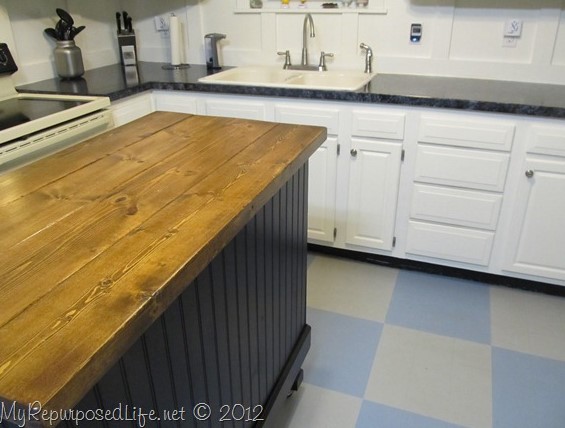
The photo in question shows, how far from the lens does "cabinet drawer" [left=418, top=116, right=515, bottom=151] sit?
2.15 metres

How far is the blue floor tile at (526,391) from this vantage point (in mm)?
1703

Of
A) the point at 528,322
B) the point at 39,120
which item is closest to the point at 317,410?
the point at 528,322

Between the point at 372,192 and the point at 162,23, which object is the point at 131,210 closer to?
the point at 372,192

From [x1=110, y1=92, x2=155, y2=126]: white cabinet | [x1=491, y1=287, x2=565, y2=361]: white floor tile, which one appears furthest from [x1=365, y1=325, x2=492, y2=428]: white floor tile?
[x1=110, y1=92, x2=155, y2=126]: white cabinet

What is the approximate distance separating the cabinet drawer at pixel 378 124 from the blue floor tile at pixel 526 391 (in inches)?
43.0

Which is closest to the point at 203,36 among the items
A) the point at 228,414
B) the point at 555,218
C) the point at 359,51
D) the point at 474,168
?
the point at 359,51

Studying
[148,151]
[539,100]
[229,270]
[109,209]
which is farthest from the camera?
[539,100]

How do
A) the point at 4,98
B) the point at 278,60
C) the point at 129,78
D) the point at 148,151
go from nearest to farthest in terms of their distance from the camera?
the point at 148,151 < the point at 4,98 < the point at 129,78 < the point at 278,60

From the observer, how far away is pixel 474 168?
2246mm

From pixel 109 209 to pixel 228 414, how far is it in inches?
23.7

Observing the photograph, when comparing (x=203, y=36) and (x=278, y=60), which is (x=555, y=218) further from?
(x=203, y=36)

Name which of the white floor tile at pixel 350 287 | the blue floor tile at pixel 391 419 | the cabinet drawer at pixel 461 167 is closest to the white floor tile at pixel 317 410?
the blue floor tile at pixel 391 419

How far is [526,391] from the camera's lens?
182 centimetres

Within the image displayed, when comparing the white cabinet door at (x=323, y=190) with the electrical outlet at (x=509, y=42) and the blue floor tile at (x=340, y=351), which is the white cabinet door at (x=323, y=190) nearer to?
the blue floor tile at (x=340, y=351)
